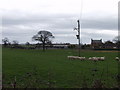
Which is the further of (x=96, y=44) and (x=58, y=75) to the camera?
(x=96, y=44)

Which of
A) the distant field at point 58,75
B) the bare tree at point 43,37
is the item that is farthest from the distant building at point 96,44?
the distant field at point 58,75

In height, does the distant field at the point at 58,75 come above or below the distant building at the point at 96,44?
below

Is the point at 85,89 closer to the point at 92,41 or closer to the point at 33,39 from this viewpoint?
the point at 33,39

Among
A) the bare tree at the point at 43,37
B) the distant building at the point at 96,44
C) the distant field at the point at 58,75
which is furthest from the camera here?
the distant building at the point at 96,44

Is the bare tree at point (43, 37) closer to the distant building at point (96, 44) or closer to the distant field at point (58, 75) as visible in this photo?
the distant building at point (96, 44)

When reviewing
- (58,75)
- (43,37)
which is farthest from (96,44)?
(58,75)

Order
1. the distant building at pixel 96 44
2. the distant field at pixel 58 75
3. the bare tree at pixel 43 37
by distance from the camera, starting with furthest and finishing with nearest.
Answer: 1. the distant building at pixel 96 44
2. the bare tree at pixel 43 37
3. the distant field at pixel 58 75

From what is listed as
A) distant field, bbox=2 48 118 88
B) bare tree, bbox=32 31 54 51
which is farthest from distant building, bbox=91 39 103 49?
distant field, bbox=2 48 118 88

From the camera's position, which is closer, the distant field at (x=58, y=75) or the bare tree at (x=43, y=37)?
the distant field at (x=58, y=75)

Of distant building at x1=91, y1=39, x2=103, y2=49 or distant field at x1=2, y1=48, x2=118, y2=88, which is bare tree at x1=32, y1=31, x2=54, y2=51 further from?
distant field at x1=2, y1=48, x2=118, y2=88

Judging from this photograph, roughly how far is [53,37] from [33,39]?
27.5ft

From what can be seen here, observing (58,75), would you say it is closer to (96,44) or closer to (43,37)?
(43,37)

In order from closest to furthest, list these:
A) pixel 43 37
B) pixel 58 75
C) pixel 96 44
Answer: pixel 58 75
pixel 43 37
pixel 96 44

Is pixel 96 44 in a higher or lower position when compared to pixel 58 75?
higher
